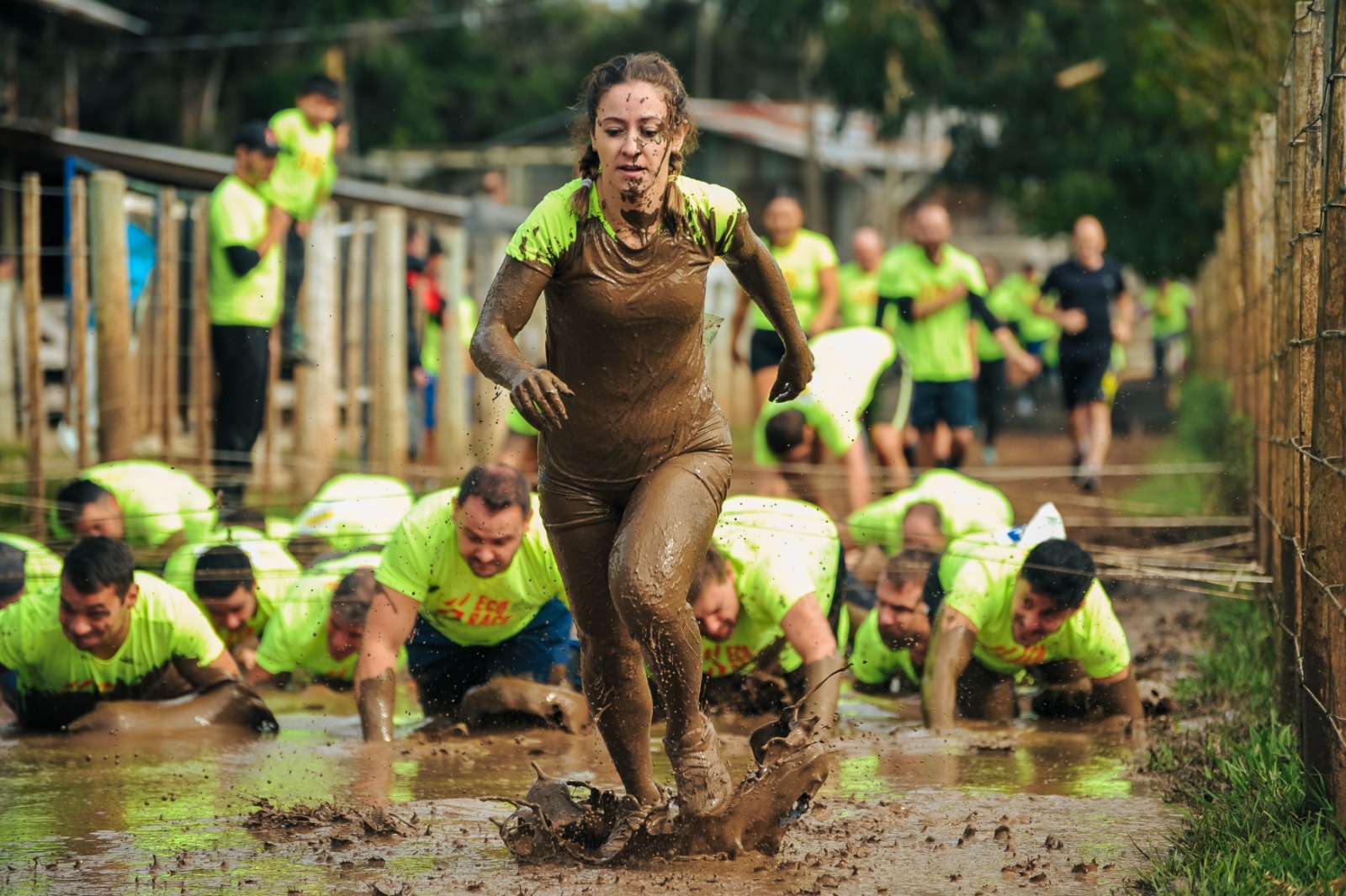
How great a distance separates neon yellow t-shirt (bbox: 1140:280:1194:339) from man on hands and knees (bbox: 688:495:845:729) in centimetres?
1983

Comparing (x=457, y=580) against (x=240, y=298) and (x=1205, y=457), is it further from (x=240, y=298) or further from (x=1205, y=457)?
(x=1205, y=457)

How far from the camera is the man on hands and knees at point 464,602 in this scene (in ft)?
21.4

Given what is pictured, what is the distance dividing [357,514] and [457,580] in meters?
1.71

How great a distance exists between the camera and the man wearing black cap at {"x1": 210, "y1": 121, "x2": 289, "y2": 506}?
32.6ft

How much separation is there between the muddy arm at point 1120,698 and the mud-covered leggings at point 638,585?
2.74 metres

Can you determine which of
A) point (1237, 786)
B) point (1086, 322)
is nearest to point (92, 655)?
point (1237, 786)

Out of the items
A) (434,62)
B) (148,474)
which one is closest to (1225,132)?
(148,474)

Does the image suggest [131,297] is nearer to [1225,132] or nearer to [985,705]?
[985,705]

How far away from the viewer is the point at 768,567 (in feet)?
21.8

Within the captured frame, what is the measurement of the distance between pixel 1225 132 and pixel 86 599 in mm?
13747

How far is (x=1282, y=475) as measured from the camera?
20.6 ft

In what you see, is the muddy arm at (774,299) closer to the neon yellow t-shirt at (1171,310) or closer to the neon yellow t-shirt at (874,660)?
the neon yellow t-shirt at (874,660)

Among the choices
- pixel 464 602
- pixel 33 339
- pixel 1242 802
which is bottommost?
pixel 1242 802

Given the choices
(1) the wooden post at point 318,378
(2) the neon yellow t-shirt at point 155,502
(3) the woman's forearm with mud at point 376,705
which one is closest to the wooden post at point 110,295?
(1) the wooden post at point 318,378
